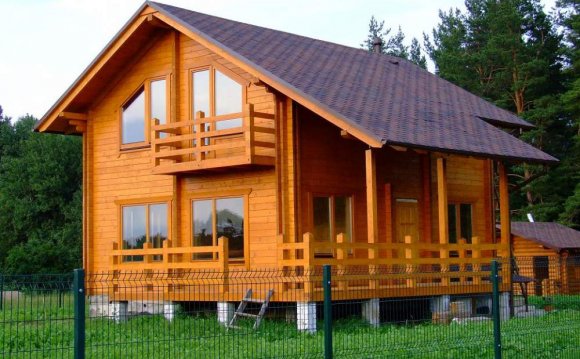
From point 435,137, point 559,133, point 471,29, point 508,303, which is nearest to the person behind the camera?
point 435,137

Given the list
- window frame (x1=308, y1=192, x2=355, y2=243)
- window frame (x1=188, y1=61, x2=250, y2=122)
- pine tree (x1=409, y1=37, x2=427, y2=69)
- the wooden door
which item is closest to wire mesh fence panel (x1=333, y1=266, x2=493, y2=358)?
window frame (x1=308, y1=192, x2=355, y2=243)

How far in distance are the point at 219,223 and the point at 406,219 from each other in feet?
16.2

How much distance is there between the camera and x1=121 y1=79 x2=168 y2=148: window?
76.1ft

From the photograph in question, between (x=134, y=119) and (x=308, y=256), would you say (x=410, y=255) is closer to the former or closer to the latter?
(x=308, y=256)

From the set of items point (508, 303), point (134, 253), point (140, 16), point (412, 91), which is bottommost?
point (508, 303)

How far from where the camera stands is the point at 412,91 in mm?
24844

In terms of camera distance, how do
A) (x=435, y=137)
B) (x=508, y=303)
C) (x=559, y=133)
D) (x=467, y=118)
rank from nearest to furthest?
(x=435, y=137) < (x=508, y=303) < (x=467, y=118) < (x=559, y=133)

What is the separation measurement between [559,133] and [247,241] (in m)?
32.6

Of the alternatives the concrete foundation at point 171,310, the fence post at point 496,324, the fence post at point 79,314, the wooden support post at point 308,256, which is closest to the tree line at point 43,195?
the wooden support post at point 308,256

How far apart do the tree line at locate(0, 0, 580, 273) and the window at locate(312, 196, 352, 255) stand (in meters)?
25.9

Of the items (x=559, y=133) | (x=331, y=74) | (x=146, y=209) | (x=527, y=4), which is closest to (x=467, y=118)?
(x=331, y=74)

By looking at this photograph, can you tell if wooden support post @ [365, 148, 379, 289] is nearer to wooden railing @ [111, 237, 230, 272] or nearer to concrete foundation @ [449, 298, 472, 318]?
concrete foundation @ [449, 298, 472, 318]

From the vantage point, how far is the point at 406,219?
76.5ft

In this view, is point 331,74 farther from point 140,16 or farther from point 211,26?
point 140,16
